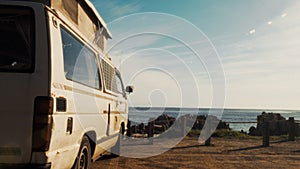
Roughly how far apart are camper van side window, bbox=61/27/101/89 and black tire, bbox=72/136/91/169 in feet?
3.16

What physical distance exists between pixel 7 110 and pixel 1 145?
379 mm

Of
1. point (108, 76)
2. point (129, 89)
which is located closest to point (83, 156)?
point (108, 76)

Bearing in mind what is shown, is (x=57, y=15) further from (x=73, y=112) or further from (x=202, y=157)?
(x=202, y=157)

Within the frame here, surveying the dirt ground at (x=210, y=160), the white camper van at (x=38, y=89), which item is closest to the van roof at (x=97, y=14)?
the dirt ground at (x=210, y=160)

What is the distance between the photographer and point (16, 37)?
363 centimetres

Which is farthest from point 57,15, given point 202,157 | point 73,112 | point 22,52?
point 202,157

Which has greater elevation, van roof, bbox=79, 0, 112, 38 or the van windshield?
van roof, bbox=79, 0, 112, 38

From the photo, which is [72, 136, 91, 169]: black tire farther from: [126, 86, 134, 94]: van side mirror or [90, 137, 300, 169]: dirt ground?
[126, 86, 134, 94]: van side mirror

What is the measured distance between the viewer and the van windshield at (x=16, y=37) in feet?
11.5

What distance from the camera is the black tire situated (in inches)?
186

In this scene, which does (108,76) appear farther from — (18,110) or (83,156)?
(18,110)

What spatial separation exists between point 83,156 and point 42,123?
1.95 metres

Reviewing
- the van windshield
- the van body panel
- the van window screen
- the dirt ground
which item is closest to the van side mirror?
the van window screen

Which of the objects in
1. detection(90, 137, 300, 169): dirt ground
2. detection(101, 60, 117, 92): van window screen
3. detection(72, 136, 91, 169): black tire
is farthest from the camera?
detection(90, 137, 300, 169): dirt ground
